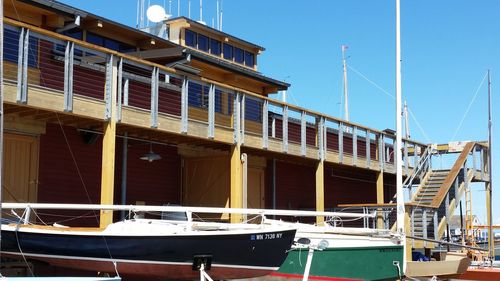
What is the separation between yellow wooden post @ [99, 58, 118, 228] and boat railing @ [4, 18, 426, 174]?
0.04 meters

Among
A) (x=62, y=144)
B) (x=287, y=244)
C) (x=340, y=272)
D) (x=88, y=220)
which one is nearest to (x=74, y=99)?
(x=62, y=144)

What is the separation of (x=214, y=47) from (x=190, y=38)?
4.02 feet

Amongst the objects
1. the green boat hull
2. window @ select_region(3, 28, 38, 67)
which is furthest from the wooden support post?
window @ select_region(3, 28, 38, 67)

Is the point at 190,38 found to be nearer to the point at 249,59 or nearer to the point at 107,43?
the point at 249,59

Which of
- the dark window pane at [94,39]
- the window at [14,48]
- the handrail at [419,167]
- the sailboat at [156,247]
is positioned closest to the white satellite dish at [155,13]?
the dark window pane at [94,39]

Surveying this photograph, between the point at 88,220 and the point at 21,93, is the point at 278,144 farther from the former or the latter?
the point at 21,93

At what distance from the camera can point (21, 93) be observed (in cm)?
1169

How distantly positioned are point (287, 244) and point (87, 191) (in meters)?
7.14

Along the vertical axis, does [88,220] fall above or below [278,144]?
below

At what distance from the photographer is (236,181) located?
16312 millimetres

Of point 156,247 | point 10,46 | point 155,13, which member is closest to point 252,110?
point 155,13

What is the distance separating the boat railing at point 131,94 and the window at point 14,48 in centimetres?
2

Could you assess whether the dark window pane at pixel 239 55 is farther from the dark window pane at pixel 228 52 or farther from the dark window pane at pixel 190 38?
the dark window pane at pixel 190 38

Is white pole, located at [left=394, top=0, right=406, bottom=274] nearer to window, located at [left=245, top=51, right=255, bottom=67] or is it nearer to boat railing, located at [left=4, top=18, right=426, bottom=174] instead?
boat railing, located at [left=4, top=18, right=426, bottom=174]
